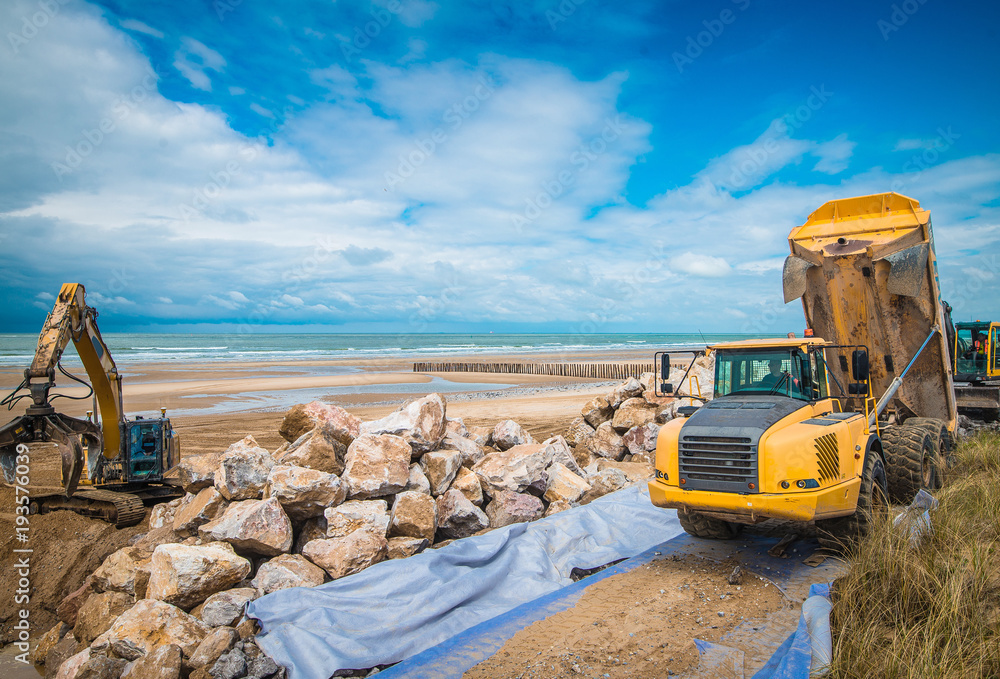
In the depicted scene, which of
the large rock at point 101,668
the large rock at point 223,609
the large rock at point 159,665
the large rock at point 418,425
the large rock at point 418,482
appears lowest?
the large rock at point 101,668

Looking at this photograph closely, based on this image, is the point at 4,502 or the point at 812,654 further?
the point at 4,502

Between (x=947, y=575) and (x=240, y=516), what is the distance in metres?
6.13

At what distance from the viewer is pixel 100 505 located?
8.29 m

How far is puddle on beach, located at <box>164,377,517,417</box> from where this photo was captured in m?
19.4

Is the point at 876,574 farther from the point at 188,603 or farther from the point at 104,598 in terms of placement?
the point at 104,598

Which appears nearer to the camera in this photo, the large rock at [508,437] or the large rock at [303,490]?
the large rock at [303,490]

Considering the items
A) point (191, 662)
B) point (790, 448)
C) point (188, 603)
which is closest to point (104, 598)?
point (188, 603)

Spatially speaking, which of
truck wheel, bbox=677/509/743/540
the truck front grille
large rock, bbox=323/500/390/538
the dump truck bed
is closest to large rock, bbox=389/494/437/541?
large rock, bbox=323/500/390/538

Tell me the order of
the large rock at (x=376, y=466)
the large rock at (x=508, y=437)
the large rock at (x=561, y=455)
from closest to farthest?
the large rock at (x=376, y=466), the large rock at (x=561, y=455), the large rock at (x=508, y=437)

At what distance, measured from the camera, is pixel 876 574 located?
439 cm

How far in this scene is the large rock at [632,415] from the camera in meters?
10.8

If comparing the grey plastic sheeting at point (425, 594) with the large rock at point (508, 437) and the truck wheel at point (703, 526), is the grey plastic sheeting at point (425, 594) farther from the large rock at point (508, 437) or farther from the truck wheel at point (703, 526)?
the large rock at point (508, 437)

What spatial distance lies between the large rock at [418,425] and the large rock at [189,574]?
2.46m

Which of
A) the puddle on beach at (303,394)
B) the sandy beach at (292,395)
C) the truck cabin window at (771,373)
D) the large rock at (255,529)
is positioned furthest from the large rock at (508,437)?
the puddle on beach at (303,394)
